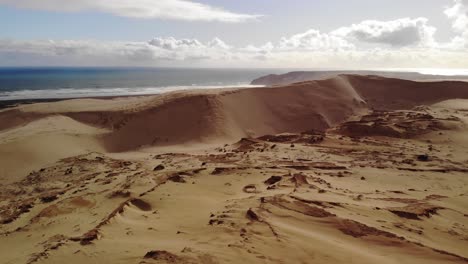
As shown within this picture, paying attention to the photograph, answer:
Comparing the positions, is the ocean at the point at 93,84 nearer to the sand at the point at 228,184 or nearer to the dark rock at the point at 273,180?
the sand at the point at 228,184

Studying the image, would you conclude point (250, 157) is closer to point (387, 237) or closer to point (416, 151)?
point (416, 151)

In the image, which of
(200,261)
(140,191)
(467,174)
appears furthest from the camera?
(467,174)

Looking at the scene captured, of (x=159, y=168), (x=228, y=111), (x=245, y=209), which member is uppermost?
Answer: (x=228, y=111)

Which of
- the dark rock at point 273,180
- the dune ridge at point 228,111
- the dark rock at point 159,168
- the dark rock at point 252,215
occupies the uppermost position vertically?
the dune ridge at point 228,111

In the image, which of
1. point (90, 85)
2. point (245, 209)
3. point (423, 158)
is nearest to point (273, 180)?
point (245, 209)

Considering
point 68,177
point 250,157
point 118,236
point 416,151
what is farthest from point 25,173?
point 416,151

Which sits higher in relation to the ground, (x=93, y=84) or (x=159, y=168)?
(x=93, y=84)

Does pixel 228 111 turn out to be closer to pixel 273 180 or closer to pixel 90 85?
pixel 273 180

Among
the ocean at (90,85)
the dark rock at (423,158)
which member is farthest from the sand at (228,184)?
the ocean at (90,85)
